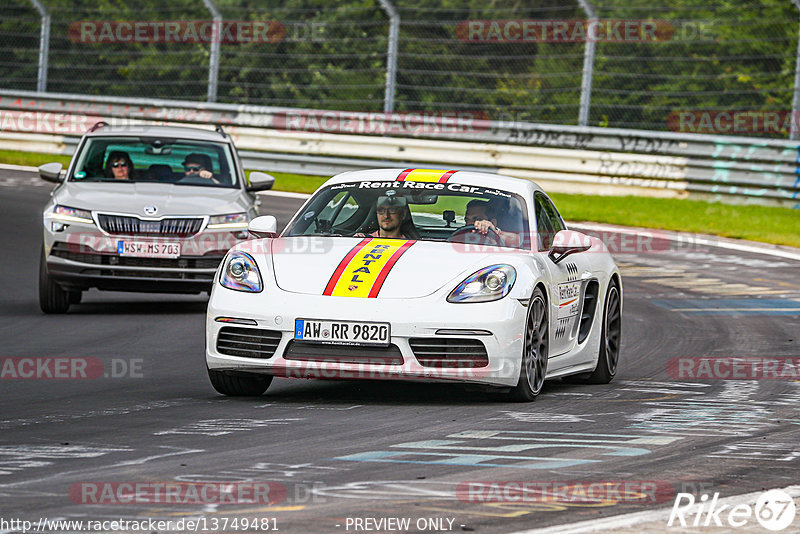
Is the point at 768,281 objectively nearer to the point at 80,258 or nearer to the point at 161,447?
the point at 80,258

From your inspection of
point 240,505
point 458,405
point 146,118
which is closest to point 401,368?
point 458,405

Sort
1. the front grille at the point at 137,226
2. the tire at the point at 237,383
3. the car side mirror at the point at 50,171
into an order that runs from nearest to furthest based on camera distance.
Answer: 1. the tire at the point at 237,383
2. the front grille at the point at 137,226
3. the car side mirror at the point at 50,171

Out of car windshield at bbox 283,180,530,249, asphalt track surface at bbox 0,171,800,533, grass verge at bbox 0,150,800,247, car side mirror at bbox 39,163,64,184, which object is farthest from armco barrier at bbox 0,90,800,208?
car windshield at bbox 283,180,530,249

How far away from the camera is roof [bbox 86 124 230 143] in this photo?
14.3 metres

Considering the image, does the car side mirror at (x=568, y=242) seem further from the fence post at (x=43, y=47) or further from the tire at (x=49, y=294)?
the fence post at (x=43, y=47)

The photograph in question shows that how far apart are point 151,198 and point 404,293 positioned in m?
5.51

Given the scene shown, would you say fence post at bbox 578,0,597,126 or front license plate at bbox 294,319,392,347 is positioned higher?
fence post at bbox 578,0,597,126

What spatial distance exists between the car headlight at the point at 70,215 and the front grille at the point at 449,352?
5.62m

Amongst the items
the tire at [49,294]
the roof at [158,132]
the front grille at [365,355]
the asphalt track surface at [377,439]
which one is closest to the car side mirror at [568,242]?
the asphalt track surface at [377,439]

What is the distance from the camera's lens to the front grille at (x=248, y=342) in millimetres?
8156

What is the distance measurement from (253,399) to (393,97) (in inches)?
669

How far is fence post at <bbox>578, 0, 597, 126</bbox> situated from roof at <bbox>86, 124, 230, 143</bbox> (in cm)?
1008

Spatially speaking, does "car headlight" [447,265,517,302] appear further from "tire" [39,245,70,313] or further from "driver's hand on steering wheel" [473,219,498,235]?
"tire" [39,245,70,313]

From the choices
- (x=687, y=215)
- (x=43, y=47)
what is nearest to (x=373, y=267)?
(x=687, y=215)
